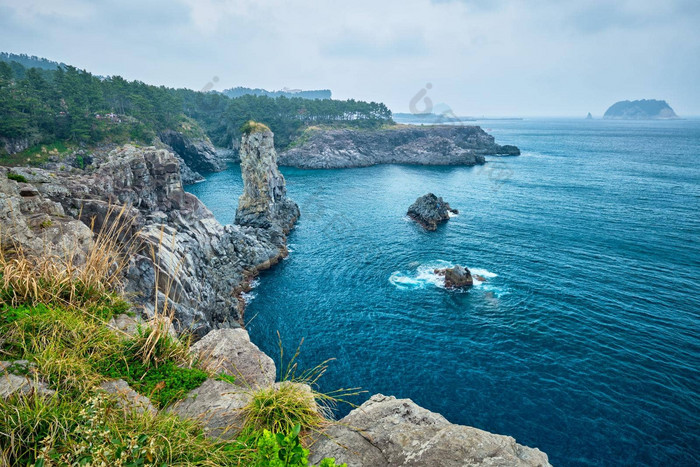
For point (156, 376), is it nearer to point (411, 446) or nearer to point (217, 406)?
point (217, 406)

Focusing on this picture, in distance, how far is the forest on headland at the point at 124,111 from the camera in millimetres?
72625

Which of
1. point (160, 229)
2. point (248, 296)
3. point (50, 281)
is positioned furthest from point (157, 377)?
point (248, 296)

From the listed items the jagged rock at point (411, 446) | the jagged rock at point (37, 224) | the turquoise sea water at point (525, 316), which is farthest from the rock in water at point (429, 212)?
the jagged rock at point (411, 446)

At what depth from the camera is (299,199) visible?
85.8 meters

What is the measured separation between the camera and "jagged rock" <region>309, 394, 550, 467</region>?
259 inches

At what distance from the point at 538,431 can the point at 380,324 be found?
16.7m

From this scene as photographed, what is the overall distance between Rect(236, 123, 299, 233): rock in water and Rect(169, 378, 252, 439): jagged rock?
55.8 m

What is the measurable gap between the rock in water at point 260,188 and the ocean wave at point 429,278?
27080 mm

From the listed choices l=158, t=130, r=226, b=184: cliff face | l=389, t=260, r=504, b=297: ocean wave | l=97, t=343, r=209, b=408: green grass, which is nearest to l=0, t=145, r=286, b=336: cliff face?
l=97, t=343, r=209, b=408: green grass

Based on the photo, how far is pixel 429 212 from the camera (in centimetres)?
6600

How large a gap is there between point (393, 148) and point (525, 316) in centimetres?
12570

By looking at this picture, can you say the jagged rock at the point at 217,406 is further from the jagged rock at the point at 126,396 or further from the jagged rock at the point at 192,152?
the jagged rock at the point at 192,152

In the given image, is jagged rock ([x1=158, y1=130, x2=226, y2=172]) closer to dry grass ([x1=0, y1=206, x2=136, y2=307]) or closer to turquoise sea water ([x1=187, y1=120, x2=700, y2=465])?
turquoise sea water ([x1=187, y1=120, x2=700, y2=465])

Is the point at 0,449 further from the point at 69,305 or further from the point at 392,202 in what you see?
the point at 392,202
